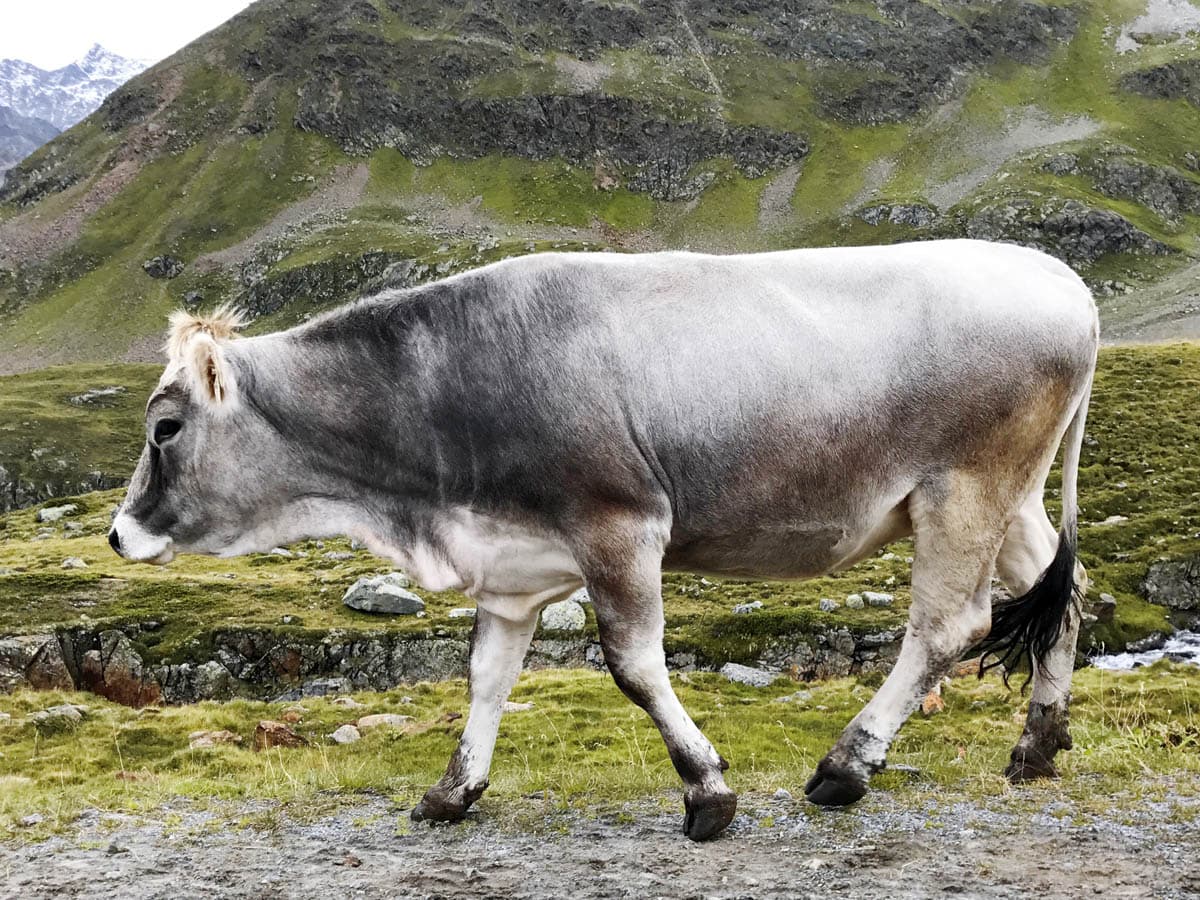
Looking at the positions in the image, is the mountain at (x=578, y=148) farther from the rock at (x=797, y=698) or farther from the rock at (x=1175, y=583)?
the rock at (x=797, y=698)

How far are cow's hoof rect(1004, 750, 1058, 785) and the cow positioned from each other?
2 centimetres

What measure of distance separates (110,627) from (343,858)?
2114 centimetres

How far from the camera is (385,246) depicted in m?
130

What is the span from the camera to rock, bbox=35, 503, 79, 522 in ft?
150

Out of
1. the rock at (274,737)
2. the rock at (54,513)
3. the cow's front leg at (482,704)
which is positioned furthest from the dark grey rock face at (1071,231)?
the cow's front leg at (482,704)

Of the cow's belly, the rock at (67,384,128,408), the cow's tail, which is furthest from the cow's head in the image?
the rock at (67,384,128,408)

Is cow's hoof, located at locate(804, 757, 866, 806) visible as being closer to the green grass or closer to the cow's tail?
the green grass

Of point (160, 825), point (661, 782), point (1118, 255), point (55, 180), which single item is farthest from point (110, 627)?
point (55, 180)

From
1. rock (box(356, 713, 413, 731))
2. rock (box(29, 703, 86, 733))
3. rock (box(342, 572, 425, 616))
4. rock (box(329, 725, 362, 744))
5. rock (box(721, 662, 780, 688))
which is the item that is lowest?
rock (box(721, 662, 780, 688))

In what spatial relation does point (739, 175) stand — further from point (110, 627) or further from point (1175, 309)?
point (110, 627)

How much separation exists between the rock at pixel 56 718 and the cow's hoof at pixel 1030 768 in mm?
16926

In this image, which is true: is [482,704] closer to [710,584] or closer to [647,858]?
[647,858]

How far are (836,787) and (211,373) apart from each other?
213 inches

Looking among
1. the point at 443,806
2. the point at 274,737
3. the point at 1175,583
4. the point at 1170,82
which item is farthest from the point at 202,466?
the point at 1170,82
